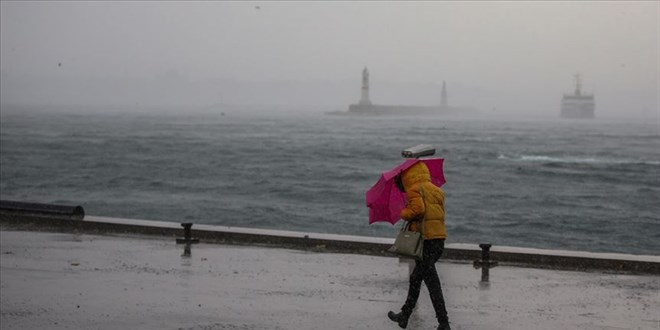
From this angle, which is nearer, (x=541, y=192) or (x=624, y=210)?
(x=624, y=210)

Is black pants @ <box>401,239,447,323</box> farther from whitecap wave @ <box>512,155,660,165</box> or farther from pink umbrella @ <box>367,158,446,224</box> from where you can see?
whitecap wave @ <box>512,155,660,165</box>

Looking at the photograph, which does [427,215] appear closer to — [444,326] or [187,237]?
[444,326]

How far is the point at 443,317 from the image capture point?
7633 mm

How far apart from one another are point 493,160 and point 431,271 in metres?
67.9

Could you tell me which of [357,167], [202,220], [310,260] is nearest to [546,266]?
[310,260]

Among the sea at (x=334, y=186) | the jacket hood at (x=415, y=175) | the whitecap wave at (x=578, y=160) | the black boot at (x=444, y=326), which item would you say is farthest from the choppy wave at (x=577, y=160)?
the jacket hood at (x=415, y=175)

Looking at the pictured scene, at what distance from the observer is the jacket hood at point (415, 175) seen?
24.8 feet

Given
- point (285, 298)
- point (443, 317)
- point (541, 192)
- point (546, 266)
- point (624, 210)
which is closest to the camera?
point (443, 317)

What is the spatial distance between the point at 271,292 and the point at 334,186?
4145cm

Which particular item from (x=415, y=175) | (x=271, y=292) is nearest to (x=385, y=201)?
(x=415, y=175)

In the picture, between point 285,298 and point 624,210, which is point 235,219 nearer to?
point 624,210

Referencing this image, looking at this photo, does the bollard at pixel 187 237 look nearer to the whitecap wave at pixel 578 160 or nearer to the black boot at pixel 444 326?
the black boot at pixel 444 326

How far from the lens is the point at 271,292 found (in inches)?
386

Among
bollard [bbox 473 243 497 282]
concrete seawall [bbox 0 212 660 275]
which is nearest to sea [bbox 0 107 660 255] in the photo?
concrete seawall [bbox 0 212 660 275]
